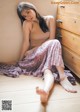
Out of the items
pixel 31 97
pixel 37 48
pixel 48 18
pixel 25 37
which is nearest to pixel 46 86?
pixel 31 97

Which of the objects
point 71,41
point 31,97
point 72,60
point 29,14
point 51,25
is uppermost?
point 29,14

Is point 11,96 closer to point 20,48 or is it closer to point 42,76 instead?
point 42,76

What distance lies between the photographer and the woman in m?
1.86

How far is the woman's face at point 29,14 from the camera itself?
78.2 inches

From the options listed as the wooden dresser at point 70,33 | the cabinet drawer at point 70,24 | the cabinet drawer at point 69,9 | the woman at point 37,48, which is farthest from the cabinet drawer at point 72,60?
the cabinet drawer at point 69,9

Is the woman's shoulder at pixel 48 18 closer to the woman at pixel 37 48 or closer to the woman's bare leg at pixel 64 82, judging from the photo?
the woman at pixel 37 48

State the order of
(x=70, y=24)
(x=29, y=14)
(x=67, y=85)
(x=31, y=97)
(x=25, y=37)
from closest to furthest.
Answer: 1. (x=31, y=97)
2. (x=67, y=85)
3. (x=70, y=24)
4. (x=29, y=14)
5. (x=25, y=37)

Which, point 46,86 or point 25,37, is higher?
point 25,37

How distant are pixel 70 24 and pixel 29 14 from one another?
1.40 ft

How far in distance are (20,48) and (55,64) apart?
0.54 metres

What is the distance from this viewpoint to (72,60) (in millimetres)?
1909

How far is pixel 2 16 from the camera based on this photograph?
2.09 meters

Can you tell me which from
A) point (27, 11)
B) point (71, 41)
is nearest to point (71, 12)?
point (71, 41)

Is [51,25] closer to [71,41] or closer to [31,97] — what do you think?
[71,41]
